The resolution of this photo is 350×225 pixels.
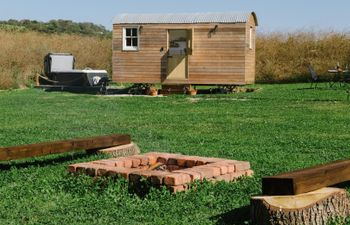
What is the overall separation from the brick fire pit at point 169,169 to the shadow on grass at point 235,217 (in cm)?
76

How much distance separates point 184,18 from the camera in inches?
973

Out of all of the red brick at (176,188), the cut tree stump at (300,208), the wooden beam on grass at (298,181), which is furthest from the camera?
the red brick at (176,188)

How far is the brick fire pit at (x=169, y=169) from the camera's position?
6113 mm

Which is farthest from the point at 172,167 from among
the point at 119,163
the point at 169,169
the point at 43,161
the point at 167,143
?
the point at 167,143

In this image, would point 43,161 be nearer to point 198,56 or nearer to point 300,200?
point 300,200

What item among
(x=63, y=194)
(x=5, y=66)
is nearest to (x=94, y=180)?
(x=63, y=194)

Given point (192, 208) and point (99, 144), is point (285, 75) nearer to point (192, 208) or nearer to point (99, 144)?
point (99, 144)

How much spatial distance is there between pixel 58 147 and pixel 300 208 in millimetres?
3715

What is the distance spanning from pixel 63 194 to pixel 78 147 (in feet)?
5.58

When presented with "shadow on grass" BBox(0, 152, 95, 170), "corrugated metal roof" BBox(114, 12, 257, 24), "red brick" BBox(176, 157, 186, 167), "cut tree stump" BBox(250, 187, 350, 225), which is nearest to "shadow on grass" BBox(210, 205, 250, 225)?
"cut tree stump" BBox(250, 187, 350, 225)

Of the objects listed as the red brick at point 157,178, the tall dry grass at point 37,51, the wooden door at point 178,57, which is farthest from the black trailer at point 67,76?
the red brick at point 157,178

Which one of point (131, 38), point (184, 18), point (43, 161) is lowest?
point (43, 161)

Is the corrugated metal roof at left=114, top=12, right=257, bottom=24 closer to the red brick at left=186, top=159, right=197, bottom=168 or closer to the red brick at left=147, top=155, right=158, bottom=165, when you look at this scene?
the red brick at left=147, top=155, right=158, bottom=165

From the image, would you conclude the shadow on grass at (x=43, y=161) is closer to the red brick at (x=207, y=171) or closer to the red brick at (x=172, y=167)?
the red brick at (x=172, y=167)
